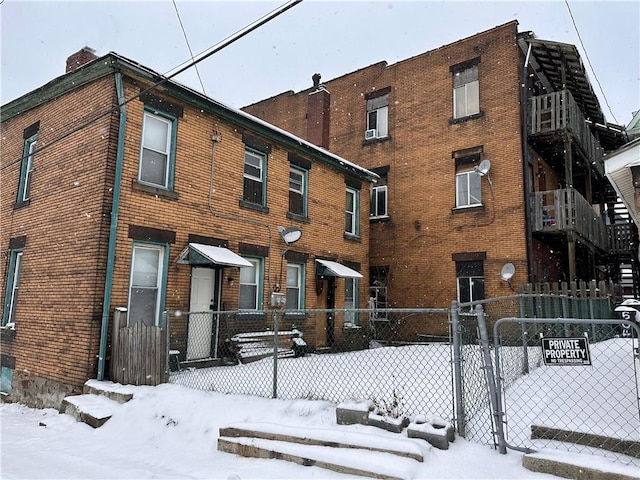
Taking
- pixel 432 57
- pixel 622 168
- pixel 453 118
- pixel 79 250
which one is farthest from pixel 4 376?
pixel 432 57

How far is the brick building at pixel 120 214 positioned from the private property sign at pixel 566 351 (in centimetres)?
690

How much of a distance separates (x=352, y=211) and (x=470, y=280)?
4.85 metres

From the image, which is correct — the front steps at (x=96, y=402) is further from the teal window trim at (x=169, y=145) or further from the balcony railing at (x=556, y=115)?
the balcony railing at (x=556, y=115)

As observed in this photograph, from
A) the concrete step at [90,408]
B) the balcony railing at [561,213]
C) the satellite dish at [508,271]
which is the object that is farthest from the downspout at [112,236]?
the balcony railing at [561,213]

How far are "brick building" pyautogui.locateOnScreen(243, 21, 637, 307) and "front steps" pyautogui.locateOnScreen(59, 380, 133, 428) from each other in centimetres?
1156

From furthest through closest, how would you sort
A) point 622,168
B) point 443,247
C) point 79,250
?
1. point 443,247
2. point 79,250
3. point 622,168

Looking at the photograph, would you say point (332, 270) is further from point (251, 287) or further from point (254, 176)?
point (254, 176)

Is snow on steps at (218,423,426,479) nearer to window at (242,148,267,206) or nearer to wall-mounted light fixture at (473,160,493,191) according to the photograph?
window at (242,148,267,206)

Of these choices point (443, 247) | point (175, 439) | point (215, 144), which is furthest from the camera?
point (443, 247)

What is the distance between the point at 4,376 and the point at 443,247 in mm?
13608

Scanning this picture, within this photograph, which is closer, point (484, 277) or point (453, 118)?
point (484, 277)

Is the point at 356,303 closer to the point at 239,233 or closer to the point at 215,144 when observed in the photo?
the point at 239,233

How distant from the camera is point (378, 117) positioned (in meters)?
19.1

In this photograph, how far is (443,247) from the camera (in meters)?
16.4
